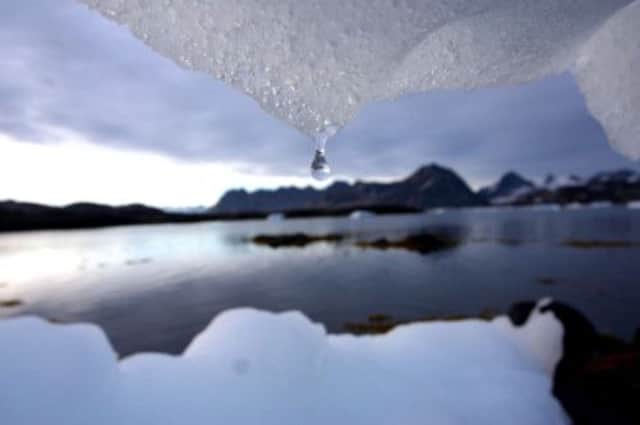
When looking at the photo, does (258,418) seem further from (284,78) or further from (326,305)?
(326,305)

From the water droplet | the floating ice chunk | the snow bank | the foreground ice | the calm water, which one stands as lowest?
the calm water

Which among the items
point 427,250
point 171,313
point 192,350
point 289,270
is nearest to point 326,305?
point 171,313

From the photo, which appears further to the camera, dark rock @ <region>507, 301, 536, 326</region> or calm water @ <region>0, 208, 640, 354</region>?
calm water @ <region>0, 208, 640, 354</region>

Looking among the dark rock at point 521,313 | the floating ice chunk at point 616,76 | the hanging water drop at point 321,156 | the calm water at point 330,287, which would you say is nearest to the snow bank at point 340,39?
the hanging water drop at point 321,156

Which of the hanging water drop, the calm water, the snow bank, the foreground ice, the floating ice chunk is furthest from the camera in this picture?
the calm water

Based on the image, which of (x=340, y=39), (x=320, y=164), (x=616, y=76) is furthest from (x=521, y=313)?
(x=340, y=39)

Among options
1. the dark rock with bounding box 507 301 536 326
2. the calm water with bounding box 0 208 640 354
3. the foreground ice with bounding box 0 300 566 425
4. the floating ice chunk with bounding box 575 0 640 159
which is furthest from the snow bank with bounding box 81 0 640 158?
the calm water with bounding box 0 208 640 354

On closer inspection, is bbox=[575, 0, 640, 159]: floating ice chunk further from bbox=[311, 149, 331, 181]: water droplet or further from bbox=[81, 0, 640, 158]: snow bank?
bbox=[311, 149, 331, 181]: water droplet
